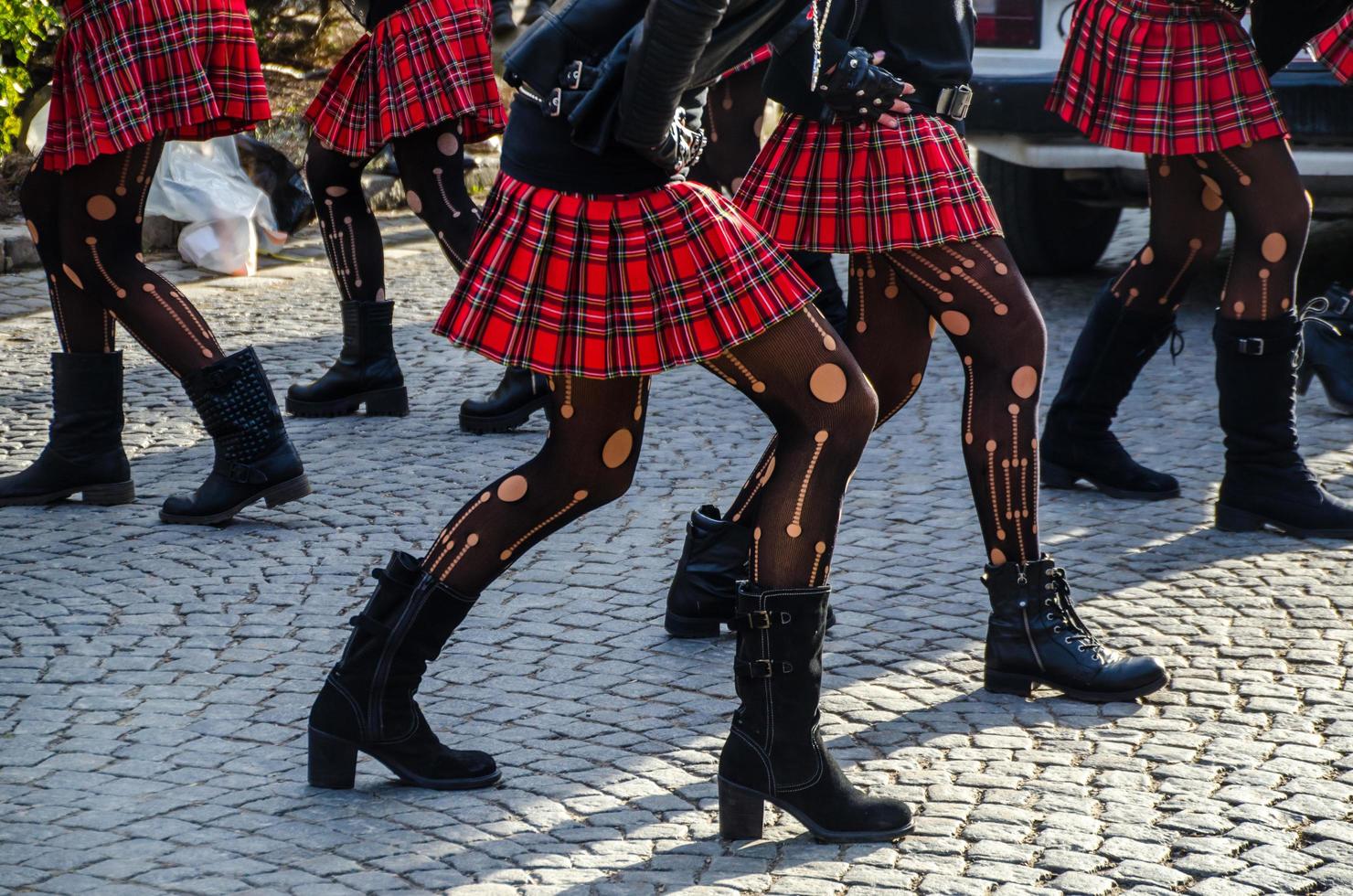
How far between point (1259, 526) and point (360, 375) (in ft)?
8.62

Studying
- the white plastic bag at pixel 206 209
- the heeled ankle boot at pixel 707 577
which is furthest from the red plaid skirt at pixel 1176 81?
the white plastic bag at pixel 206 209

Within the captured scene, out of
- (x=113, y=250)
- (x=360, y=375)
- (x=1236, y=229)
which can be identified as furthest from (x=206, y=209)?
(x=1236, y=229)

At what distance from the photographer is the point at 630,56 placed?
2430mm

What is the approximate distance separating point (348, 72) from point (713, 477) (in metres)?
1.61

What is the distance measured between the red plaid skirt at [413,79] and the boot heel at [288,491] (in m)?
1.19

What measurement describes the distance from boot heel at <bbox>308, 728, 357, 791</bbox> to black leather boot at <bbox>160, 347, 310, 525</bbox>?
5.14 feet

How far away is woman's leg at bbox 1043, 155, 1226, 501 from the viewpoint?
450 centimetres

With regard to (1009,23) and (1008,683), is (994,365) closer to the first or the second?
(1008,683)

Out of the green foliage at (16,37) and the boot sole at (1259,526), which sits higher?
the green foliage at (16,37)

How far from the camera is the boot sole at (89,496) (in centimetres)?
455

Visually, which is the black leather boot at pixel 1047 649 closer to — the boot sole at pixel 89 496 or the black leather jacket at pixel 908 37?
the black leather jacket at pixel 908 37

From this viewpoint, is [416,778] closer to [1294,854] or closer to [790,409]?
[790,409]

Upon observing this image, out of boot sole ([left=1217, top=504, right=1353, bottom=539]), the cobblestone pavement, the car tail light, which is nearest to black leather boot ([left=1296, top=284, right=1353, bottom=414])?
the cobblestone pavement

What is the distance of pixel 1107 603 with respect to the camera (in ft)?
12.7
